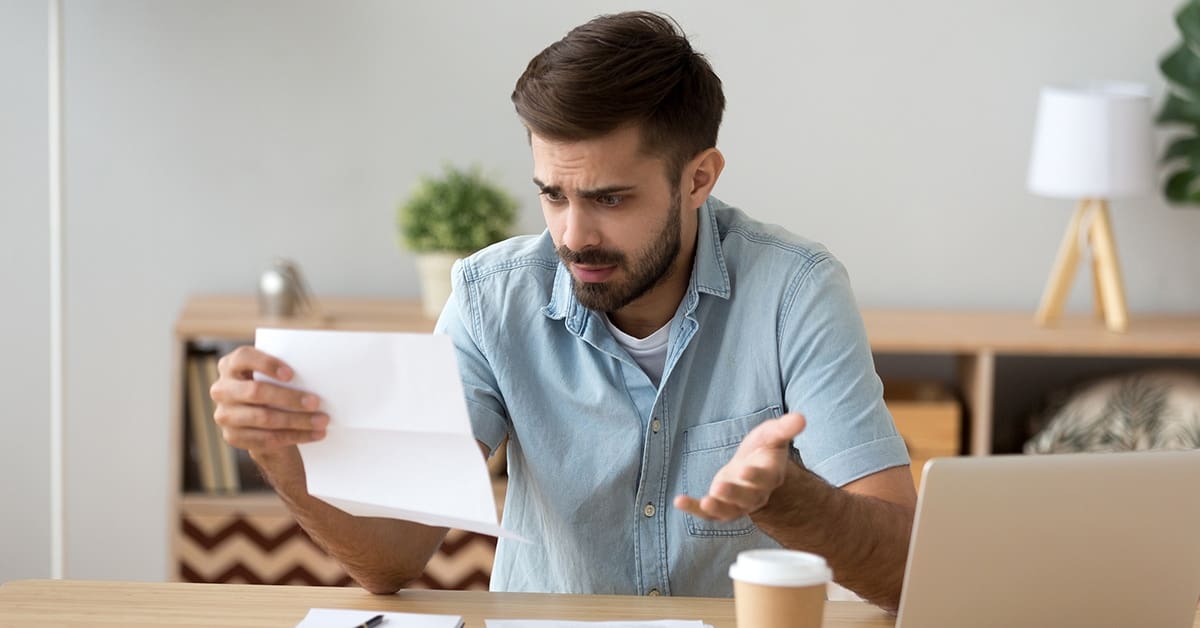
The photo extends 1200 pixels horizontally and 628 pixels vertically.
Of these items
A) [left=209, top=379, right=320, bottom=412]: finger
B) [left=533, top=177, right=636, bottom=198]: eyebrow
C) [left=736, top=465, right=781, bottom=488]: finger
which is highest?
[left=533, top=177, right=636, bottom=198]: eyebrow

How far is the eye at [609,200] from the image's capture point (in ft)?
5.30

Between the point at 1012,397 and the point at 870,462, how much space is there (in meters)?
1.73

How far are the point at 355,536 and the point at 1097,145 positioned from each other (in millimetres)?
1924

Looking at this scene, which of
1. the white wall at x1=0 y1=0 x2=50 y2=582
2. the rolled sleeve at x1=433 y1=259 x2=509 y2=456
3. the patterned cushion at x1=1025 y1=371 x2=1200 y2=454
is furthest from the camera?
the white wall at x1=0 y1=0 x2=50 y2=582

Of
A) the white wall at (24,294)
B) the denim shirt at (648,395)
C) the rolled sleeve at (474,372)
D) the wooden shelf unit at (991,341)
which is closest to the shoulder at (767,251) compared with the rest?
the denim shirt at (648,395)

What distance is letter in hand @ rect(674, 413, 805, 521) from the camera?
3.88 ft

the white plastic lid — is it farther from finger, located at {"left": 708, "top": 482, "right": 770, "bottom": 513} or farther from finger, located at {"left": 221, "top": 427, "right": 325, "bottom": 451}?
finger, located at {"left": 221, "top": 427, "right": 325, "bottom": 451}

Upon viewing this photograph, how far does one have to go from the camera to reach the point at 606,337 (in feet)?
5.53

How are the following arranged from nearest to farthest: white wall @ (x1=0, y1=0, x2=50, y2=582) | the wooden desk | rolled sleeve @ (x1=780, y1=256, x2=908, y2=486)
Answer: the wooden desk, rolled sleeve @ (x1=780, y1=256, x2=908, y2=486), white wall @ (x1=0, y1=0, x2=50, y2=582)

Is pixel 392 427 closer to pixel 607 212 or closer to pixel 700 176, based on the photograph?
A: pixel 607 212

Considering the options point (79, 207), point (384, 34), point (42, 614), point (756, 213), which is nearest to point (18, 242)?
point (79, 207)

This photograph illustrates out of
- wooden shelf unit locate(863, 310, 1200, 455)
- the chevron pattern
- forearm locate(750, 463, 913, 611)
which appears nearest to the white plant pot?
the chevron pattern

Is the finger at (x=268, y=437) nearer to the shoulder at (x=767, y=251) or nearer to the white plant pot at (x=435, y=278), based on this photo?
the shoulder at (x=767, y=251)

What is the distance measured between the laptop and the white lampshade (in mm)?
1712
